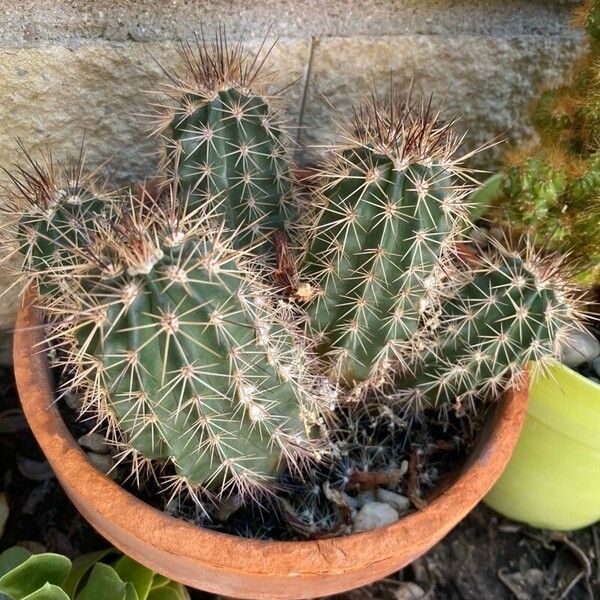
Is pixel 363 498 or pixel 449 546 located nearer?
pixel 363 498

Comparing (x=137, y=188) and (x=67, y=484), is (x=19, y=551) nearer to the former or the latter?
(x=67, y=484)

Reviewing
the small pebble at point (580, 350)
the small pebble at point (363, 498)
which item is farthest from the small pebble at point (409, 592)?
the small pebble at point (580, 350)

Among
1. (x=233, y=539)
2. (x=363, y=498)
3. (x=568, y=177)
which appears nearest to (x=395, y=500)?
(x=363, y=498)

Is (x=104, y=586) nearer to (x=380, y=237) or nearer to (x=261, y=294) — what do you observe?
(x=261, y=294)

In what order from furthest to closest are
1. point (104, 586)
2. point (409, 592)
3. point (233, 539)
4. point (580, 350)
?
1. point (409, 592)
2. point (580, 350)
3. point (104, 586)
4. point (233, 539)

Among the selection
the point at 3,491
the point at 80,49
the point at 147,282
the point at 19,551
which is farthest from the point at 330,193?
the point at 3,491
